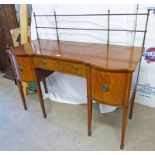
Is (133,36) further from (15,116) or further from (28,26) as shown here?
(15,116)

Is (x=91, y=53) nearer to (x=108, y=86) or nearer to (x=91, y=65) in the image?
(x=91, y=65)

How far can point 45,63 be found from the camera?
1.52 meters

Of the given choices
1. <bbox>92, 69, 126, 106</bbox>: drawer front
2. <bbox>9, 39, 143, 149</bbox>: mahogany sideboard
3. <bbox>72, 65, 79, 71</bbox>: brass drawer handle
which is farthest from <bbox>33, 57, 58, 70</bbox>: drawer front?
<bbox>92, 69, 126, 106</bbox>: drawer front

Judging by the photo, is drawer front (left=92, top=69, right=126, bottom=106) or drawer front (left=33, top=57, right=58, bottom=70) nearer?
drawer front (left=92, top=69, right=126, bottom=106)

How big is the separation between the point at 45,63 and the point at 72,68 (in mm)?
285

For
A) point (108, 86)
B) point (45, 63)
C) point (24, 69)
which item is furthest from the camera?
point (24, 69)

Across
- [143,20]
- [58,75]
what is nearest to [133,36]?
[143,20]

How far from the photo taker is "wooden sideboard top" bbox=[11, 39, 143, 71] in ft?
3.99

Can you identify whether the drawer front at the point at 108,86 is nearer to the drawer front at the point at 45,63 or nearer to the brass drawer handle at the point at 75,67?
the brass drawer handle at the point at 75,67

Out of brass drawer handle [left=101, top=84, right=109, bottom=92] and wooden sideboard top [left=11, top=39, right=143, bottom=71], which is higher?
wooden sideboard top [left=11, top=39, right=143, bottom=71]

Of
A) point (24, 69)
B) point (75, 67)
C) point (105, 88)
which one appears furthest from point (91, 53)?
point (24, 69)

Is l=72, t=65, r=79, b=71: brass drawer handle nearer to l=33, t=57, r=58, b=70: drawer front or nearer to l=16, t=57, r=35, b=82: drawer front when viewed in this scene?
l=33, t=57, r=58, b=70: drawer front

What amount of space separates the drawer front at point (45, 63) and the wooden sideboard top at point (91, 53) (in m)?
0.05

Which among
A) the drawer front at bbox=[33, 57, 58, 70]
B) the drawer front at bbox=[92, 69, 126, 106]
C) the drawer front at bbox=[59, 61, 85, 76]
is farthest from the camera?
the drawer front at bbox=[33, 57, 58, 70]
